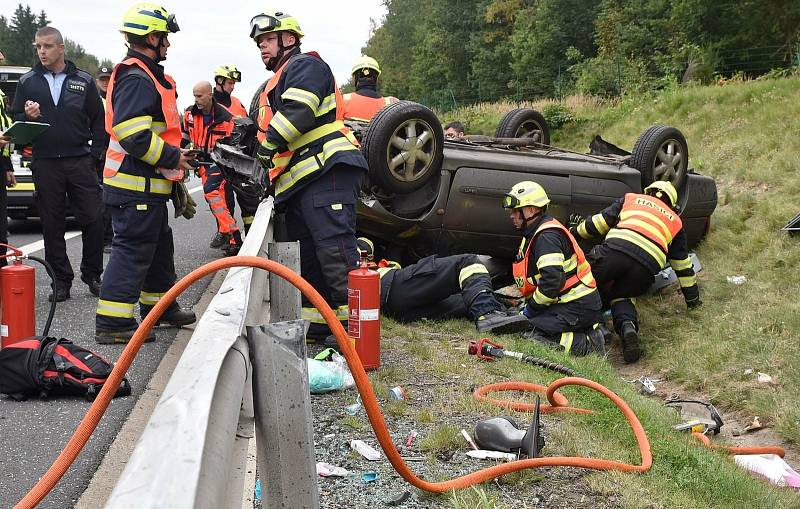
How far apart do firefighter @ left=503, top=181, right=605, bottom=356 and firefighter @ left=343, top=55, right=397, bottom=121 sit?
1900 mm

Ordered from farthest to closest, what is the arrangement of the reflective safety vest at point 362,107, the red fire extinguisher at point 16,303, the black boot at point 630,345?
the reflective safety vest at point 362,107, the black boot at point 630,345, the red fire extinguisher at point 16,303

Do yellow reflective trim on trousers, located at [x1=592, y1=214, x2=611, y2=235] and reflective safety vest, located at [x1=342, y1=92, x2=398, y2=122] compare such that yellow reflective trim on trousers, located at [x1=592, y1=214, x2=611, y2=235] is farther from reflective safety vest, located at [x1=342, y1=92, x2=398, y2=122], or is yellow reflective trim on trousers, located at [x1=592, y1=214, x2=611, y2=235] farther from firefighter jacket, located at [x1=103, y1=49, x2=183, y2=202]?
firefighter jacket, located at [x1=103, y1=49, x2=183, y2=202]

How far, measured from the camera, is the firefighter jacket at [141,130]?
15.9 ft

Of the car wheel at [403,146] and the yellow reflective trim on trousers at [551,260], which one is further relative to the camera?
the car wheel at [403,146]

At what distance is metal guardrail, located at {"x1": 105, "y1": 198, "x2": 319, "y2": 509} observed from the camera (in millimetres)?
1041

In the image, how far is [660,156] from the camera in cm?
821

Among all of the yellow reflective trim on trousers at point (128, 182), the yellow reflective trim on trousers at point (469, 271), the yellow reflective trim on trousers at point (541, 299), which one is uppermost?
the yellow reflective trim on trousers at point (128, 182)

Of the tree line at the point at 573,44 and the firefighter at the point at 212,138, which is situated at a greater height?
the tree line at the point at 573,44

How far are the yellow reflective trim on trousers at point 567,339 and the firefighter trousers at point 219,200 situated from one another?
3.82 m

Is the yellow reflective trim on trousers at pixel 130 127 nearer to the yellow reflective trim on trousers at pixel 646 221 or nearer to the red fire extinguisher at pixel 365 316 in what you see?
the red fire extinguisher at pixel 365 316

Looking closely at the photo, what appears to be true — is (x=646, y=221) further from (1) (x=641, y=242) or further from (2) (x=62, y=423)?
(2) (x=62, y=423)

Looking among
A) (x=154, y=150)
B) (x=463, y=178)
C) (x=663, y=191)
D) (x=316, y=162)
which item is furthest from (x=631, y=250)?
(x=154, y=150)

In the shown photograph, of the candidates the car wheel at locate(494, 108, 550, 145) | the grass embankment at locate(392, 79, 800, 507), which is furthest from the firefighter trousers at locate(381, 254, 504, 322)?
the car wheel at locate(494, 108, 550, 145)

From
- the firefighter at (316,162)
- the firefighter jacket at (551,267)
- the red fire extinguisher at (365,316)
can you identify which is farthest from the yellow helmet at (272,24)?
the firefighter jacket at (551,267)
